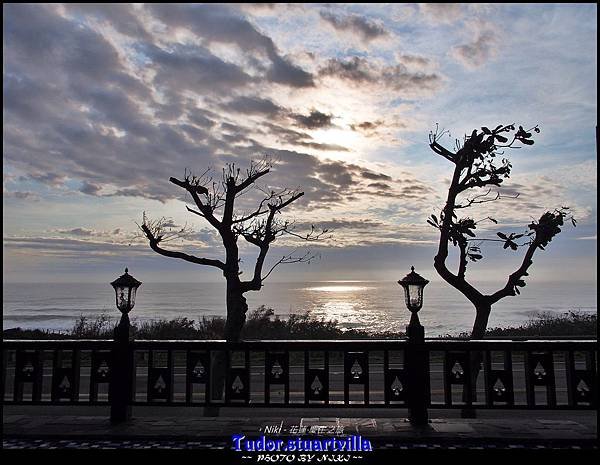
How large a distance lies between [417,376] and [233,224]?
151 inches

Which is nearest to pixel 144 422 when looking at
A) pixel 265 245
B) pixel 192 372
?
pixel 192 372

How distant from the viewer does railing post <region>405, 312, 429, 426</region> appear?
16.1 feet

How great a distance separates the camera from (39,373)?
16.7 feet

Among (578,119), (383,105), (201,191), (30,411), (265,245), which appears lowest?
(30,411)

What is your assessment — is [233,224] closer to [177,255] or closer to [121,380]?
[177,255]

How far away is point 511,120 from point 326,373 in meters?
4.60

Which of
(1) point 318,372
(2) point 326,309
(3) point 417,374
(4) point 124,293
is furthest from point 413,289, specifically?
(2) point 326,309

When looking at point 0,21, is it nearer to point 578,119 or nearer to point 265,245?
point 265,245

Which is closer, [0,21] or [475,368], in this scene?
[0,21]

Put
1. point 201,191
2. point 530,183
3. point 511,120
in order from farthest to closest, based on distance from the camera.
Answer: point 530,183
point 201,191
point 511,120

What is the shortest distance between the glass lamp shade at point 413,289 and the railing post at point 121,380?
9.90ft

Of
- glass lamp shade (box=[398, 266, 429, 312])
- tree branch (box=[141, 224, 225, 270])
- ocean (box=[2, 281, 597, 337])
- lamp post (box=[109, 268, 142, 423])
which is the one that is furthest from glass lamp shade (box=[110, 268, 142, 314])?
ocean (box=[2, 281, 597, 337])

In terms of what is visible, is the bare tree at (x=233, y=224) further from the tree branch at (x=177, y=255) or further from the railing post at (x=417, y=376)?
the railing post at (x=417, y=376)

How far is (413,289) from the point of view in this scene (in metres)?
5.19
